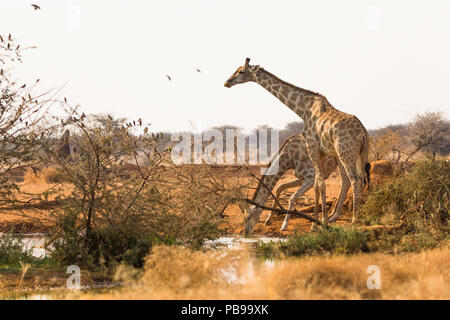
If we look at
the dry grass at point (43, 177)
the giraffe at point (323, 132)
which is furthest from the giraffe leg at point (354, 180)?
the dry grass at point (43, 177)

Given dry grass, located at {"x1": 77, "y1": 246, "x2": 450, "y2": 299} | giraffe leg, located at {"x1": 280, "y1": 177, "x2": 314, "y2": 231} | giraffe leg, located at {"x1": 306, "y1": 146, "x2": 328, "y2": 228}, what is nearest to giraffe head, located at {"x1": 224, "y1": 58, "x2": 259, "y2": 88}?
giraffe leg, located at {"x1": 306, "y1": 146, "x2": 328, "y2": 228}

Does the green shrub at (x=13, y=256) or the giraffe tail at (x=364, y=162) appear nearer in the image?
the green shrub at (x=13, y=256)

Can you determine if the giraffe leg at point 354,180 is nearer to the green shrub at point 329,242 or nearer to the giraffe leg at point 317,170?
A: the giraffe leg at point 317,170

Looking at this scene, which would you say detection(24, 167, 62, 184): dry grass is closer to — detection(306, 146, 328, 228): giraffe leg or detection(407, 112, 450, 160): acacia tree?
detection(306, 146, 328, 228): giraffe leg

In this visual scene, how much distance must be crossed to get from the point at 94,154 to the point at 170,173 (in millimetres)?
1724

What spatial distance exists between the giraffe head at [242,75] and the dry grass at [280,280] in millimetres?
6843

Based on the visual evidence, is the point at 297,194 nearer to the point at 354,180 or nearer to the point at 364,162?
the point at 354,180

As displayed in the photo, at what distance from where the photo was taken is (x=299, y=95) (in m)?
12.9

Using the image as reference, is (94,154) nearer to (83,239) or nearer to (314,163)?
(83,239)

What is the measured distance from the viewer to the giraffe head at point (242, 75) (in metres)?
12.9

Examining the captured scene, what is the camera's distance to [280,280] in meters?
5.82

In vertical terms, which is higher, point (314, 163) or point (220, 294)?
point (314, 163)

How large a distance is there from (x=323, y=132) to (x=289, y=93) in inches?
52.9
